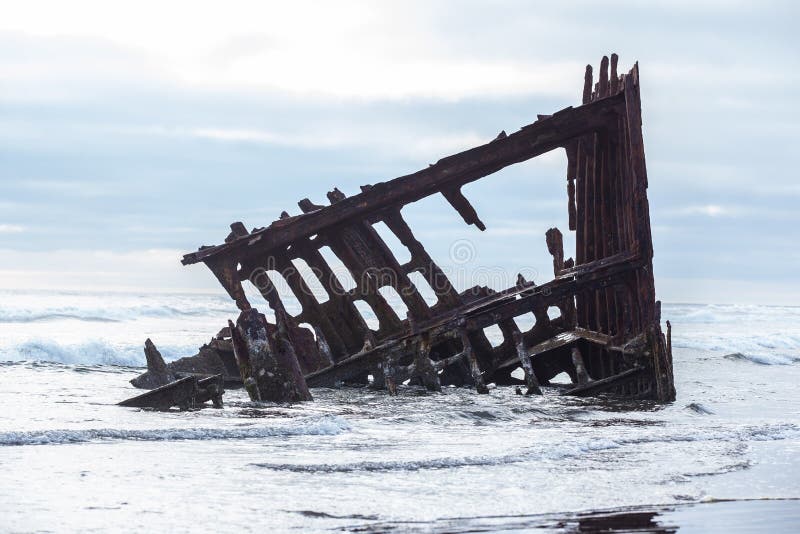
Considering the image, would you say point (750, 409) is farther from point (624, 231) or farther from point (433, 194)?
point (433, 194)

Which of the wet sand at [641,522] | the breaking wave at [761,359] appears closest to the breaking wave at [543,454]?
the wet sand at [641,522]

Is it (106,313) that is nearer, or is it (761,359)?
(761,359)

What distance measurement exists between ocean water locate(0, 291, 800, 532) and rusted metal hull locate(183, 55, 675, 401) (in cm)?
51

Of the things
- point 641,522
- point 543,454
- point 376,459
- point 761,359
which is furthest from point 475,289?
point 761,359

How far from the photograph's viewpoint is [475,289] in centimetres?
1377

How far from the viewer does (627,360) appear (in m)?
12.3

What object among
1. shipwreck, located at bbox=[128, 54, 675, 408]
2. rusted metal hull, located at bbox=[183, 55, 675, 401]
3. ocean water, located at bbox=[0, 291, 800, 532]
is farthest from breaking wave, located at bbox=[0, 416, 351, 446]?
rusted metal hull, located at bbox=[183, 55, 675, 401]

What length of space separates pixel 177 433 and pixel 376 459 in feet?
6.17

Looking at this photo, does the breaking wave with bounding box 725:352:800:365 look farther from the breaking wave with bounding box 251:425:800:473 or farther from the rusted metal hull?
the breaking wave with bounding box 251:425:800:473

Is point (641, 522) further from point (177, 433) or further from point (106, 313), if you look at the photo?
point (106, 313)

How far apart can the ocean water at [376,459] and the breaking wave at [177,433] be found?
2 cm

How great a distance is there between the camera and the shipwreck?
11.7 m

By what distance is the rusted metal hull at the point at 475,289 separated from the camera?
38.8ft

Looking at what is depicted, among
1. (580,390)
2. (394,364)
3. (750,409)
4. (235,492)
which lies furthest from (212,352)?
(235,492)
